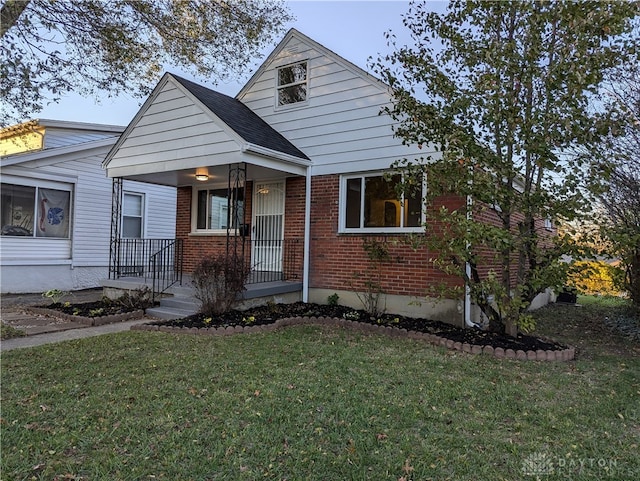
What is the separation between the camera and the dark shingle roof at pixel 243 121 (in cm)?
837

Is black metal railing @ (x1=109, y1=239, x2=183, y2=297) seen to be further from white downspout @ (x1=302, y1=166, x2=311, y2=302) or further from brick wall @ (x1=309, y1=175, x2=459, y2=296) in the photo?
brick wall @ (x1=309, y1=175, x2=459, y2=296)

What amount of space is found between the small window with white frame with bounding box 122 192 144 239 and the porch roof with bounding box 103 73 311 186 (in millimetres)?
4309

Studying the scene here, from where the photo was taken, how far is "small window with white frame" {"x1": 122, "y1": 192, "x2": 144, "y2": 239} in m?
14.1

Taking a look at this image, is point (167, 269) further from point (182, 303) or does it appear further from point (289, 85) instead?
point (289, 85)

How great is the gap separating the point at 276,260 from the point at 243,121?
326 cm

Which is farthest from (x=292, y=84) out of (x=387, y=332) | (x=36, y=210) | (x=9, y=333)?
(x=36, y=210)

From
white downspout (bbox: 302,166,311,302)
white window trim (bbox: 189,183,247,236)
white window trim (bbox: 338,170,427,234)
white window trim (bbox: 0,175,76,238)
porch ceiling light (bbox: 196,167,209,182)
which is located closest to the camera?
white window trim (bbox: 338,170,427,234)

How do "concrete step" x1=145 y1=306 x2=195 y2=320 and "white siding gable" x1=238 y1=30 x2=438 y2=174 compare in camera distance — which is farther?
"white siding gable" x1=238 y1=30 x2=438 y2=174

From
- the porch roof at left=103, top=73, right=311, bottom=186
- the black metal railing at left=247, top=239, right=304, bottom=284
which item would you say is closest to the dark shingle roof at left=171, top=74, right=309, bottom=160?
the porch roof at left=103, top=73, right=311, bottom=186

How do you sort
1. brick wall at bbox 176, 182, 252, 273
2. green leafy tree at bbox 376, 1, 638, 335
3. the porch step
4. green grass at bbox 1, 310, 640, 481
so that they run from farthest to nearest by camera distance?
brick wall at bbox 176, 182, 252, 273
the porch step
green leafy tree at bbox 376, 1, 638, 335
green grass at bbox 1, 310, 640, 481

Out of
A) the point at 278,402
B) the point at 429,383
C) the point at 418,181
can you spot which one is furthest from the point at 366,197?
the point at 278,402

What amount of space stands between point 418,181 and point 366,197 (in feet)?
6.29

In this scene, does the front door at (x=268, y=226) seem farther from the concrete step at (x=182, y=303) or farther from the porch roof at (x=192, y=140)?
the concrete step at (x=182, y=303)

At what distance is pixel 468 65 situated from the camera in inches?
250
